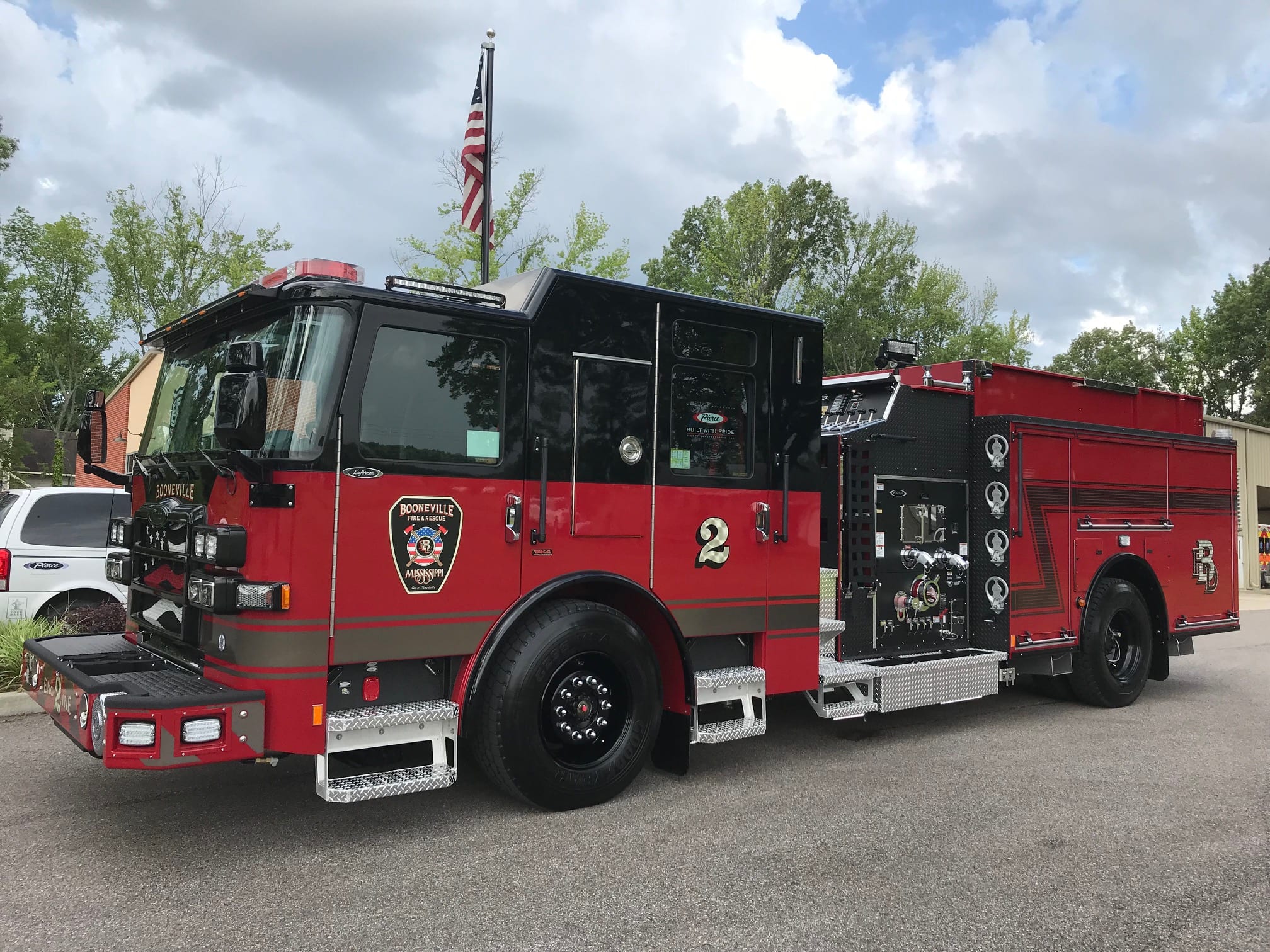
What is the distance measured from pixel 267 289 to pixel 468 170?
624 centimetres

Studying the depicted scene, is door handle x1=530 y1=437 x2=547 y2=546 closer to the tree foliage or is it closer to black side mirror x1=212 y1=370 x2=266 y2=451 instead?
Answer: black side mirror x1=212 y1=370 x2=266 y2=451

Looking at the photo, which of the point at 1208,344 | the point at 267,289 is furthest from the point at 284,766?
the point at 1208,344

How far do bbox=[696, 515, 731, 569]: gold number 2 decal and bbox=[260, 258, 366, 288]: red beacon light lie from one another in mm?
2333

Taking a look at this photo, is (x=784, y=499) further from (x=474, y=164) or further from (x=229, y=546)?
(x=474, y=164)

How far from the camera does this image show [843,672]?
6.21 m

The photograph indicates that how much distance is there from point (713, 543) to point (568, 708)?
1.30 metres

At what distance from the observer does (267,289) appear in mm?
4531

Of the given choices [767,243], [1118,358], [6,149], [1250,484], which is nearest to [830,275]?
[767,243]

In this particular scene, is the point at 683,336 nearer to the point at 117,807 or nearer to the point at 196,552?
the point at 196,552

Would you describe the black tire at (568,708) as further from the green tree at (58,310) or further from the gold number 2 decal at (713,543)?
the green tree at (58,310)

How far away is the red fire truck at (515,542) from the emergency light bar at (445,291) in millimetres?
14

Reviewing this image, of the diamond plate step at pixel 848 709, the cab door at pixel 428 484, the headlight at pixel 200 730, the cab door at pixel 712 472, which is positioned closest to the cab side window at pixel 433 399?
the cab door at pixel 428 484

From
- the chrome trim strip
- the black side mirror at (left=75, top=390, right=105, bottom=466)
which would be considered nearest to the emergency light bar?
the chrome trim strip

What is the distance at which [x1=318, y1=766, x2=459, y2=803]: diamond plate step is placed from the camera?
4184 millimetres
